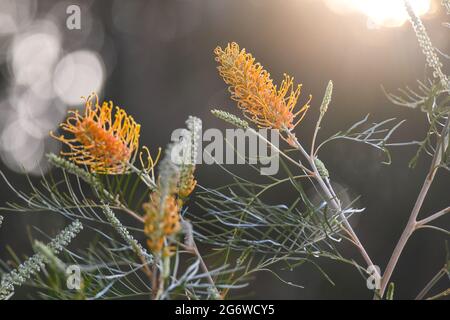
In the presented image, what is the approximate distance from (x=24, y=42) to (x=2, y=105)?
1.15 ft

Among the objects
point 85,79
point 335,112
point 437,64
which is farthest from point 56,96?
point 437,64

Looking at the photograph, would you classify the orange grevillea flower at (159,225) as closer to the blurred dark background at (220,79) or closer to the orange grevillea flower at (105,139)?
the orange grevillea flower at (105,139)

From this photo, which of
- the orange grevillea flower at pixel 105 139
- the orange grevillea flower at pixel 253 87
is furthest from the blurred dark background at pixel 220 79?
the orange grevillea flower at pixel 105 139

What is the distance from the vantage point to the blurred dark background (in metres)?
2.20

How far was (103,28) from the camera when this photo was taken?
301 cm

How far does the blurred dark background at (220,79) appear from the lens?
2197 mm

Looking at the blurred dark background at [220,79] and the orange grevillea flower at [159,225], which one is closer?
the orange grevillea flower at [159,225]

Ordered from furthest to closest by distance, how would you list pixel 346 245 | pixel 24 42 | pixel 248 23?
1. pixel 24 42
2. pixel 248 23
3. pixel 346 245

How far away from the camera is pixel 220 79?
2.50 meters

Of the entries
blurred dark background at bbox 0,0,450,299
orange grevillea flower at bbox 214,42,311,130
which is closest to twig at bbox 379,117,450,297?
orange grevillea flower at bbox 214,42,311,130
